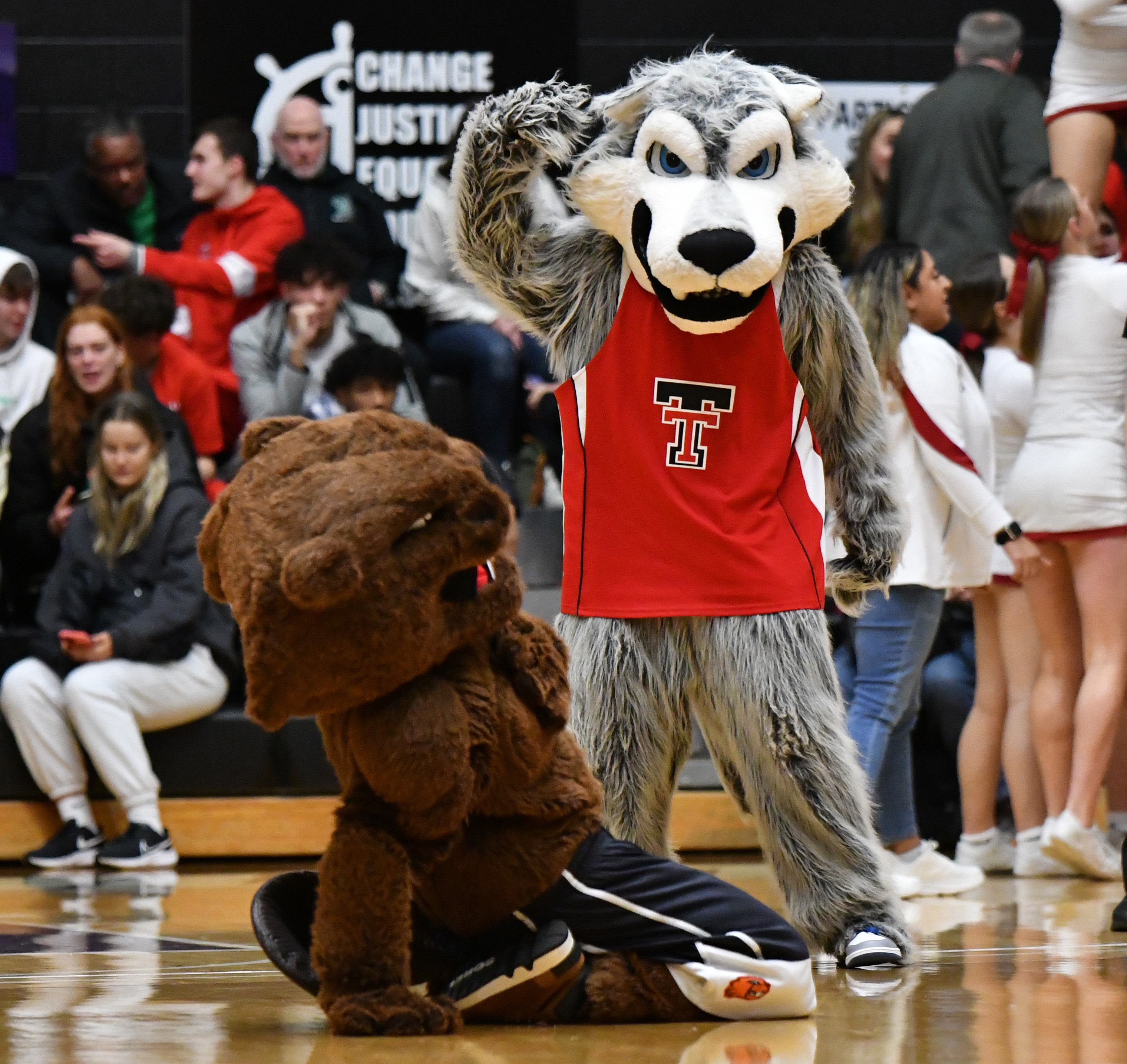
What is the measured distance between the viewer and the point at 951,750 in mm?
5484

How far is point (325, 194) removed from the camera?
6910 mm

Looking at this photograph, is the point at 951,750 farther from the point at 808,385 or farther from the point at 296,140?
the point at 296,140

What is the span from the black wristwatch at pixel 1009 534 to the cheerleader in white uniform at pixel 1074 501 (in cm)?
29

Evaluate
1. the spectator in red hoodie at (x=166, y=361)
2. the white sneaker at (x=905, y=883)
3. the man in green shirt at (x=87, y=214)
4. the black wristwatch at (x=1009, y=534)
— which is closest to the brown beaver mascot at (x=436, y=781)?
the white sneaker at (x=905, y=883)

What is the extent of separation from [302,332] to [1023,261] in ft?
7.92

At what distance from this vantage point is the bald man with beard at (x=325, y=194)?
6812 mm

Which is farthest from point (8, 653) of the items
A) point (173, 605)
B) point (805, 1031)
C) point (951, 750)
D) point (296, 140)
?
point (805, 1031)

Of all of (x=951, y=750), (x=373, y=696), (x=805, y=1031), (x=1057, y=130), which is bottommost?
(x=951, y=750)

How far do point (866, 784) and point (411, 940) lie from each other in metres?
1.00

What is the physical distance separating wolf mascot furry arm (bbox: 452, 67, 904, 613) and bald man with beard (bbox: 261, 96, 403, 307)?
137 inches

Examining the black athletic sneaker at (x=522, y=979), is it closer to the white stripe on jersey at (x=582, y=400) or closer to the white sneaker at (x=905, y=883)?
the white stripe on jersey at (x=582, y=400)

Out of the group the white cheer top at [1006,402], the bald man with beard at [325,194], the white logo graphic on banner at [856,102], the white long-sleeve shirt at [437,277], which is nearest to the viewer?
the white cheer top at [1006,402]

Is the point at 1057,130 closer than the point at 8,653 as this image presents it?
Yes

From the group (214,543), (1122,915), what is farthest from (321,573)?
(1122,915)
